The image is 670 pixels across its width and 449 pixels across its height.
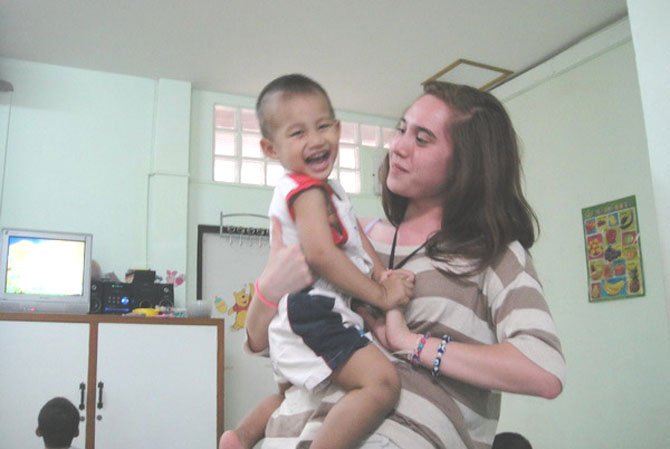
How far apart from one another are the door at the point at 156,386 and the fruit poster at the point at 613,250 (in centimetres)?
263

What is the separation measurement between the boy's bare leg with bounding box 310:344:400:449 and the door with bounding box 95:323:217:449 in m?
3.16

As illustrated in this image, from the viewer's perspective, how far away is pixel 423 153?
1474 millimetres

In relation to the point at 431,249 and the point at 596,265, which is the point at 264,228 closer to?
the point at 596,265

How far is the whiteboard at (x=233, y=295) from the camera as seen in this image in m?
5.18

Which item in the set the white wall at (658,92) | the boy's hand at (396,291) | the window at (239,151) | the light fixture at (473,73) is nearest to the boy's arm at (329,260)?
the boy's hand at (396,291)

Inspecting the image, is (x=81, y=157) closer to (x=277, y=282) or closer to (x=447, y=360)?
(x=277, y=282)

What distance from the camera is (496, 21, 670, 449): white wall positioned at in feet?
13.1

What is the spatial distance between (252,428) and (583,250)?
3.72 meters

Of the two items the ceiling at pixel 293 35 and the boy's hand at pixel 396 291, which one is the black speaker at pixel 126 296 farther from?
the boy's hand at pixel 396 291

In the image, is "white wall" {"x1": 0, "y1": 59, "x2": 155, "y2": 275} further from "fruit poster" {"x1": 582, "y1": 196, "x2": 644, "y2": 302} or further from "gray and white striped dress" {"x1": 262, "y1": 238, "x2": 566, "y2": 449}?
"gray and white striped dress" {"x1": 262, "y1": 238, "x2": 566, "y2": 449}

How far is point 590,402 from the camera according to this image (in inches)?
171

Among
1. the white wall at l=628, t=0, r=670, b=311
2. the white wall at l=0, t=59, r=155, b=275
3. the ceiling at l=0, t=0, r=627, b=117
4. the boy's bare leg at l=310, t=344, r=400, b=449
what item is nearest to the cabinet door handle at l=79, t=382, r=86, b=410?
the white wall at l=0, t=59, r=155, b=275

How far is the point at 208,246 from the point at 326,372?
428 centimetres

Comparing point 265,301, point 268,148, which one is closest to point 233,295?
point 268,148
